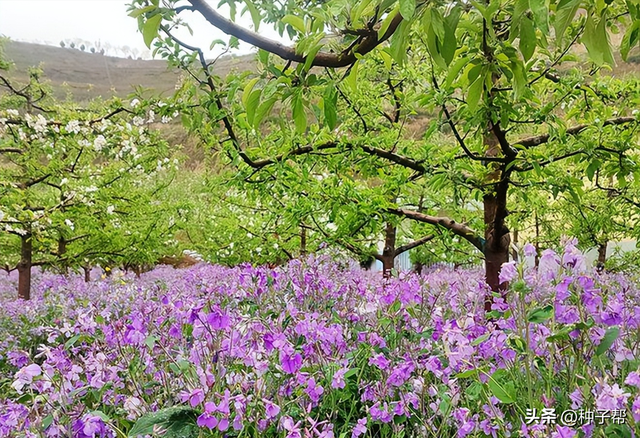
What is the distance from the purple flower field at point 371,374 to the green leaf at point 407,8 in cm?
A: 84

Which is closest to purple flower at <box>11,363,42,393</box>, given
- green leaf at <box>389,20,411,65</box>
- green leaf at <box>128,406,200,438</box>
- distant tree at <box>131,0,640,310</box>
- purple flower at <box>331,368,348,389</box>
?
green leaf at <box>128,406,200,438</box>

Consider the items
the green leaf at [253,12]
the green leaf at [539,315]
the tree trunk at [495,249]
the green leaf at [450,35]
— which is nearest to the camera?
the green leaf at [450,35]

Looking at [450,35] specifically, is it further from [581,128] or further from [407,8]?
[581,128]

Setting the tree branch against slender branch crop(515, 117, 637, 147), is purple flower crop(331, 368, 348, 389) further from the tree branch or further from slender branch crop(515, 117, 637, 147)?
slender branch crop(515, 117, 637, 147)

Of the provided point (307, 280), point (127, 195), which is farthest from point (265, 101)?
point (127, 195)

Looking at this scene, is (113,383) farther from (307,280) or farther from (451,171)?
(451,171)

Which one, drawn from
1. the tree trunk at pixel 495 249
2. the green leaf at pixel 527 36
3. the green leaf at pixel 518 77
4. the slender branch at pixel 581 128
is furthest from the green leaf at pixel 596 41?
the tree trunk at pixel 495 249

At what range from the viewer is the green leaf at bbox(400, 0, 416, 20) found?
79cm

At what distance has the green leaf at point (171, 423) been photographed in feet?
4.80

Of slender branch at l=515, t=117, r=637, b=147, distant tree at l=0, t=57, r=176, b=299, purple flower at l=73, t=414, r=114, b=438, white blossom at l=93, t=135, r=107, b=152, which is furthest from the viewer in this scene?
white blossom at l=93, t=135, r=107, b=152

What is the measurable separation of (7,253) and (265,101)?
36.2 ft

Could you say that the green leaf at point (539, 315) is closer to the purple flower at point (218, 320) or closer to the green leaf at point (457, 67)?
the green leaf at point (457, 67)

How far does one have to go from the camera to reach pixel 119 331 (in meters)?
2.07

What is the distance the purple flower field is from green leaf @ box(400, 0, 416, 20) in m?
0.84
